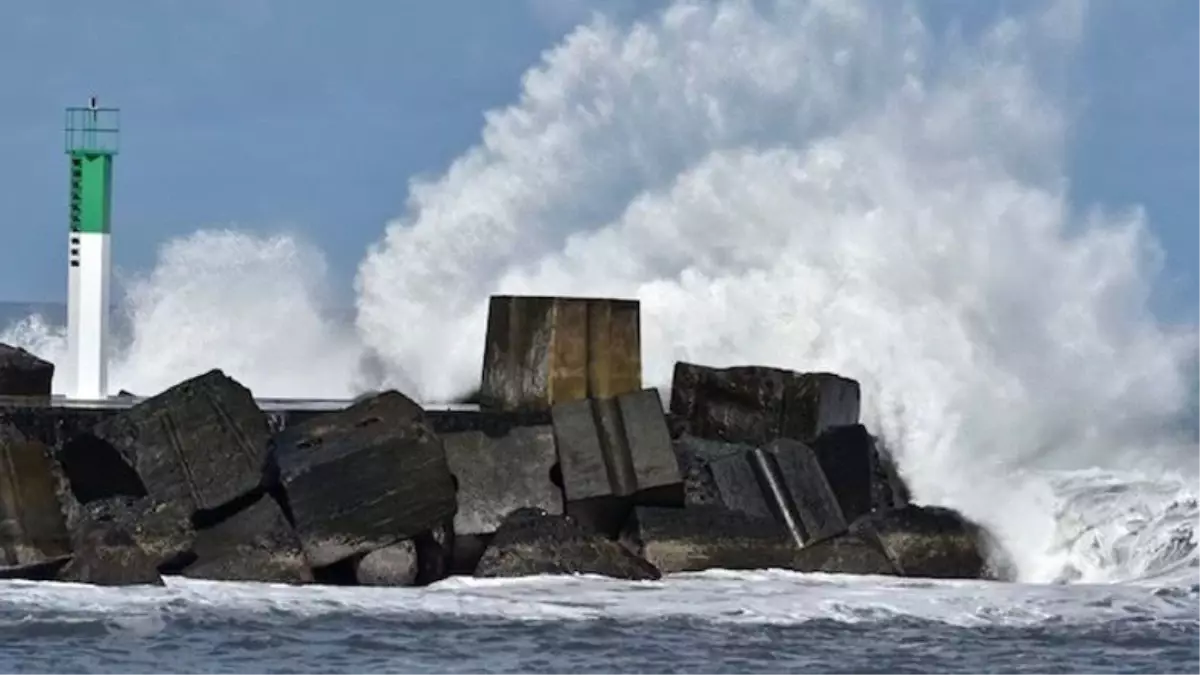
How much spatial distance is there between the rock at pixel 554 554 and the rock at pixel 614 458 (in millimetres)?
268

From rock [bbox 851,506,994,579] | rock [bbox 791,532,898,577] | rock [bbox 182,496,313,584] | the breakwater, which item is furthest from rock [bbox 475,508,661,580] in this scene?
rock [bbox 851,506,994,579]

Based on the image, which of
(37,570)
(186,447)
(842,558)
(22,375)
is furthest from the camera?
(22,375)

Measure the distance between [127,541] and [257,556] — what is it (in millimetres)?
588

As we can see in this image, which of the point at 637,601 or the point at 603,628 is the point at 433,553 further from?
the point at 603,628

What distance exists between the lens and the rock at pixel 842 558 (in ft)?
35.7

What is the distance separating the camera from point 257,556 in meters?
10.3

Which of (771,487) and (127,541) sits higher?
(771,487)

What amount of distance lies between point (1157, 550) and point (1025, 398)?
11.0ft

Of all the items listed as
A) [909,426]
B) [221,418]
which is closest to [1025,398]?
[909,426]

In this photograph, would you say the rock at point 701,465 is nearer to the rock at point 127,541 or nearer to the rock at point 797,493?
the rock at point 797,493

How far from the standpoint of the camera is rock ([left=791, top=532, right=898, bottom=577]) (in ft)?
35.7

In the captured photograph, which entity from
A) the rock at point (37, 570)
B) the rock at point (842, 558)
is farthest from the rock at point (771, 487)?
the rock at point (37, 570)

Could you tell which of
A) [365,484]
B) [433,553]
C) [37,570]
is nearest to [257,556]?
[365,484]

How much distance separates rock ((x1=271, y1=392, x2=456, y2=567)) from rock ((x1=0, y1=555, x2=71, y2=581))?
1064mm
